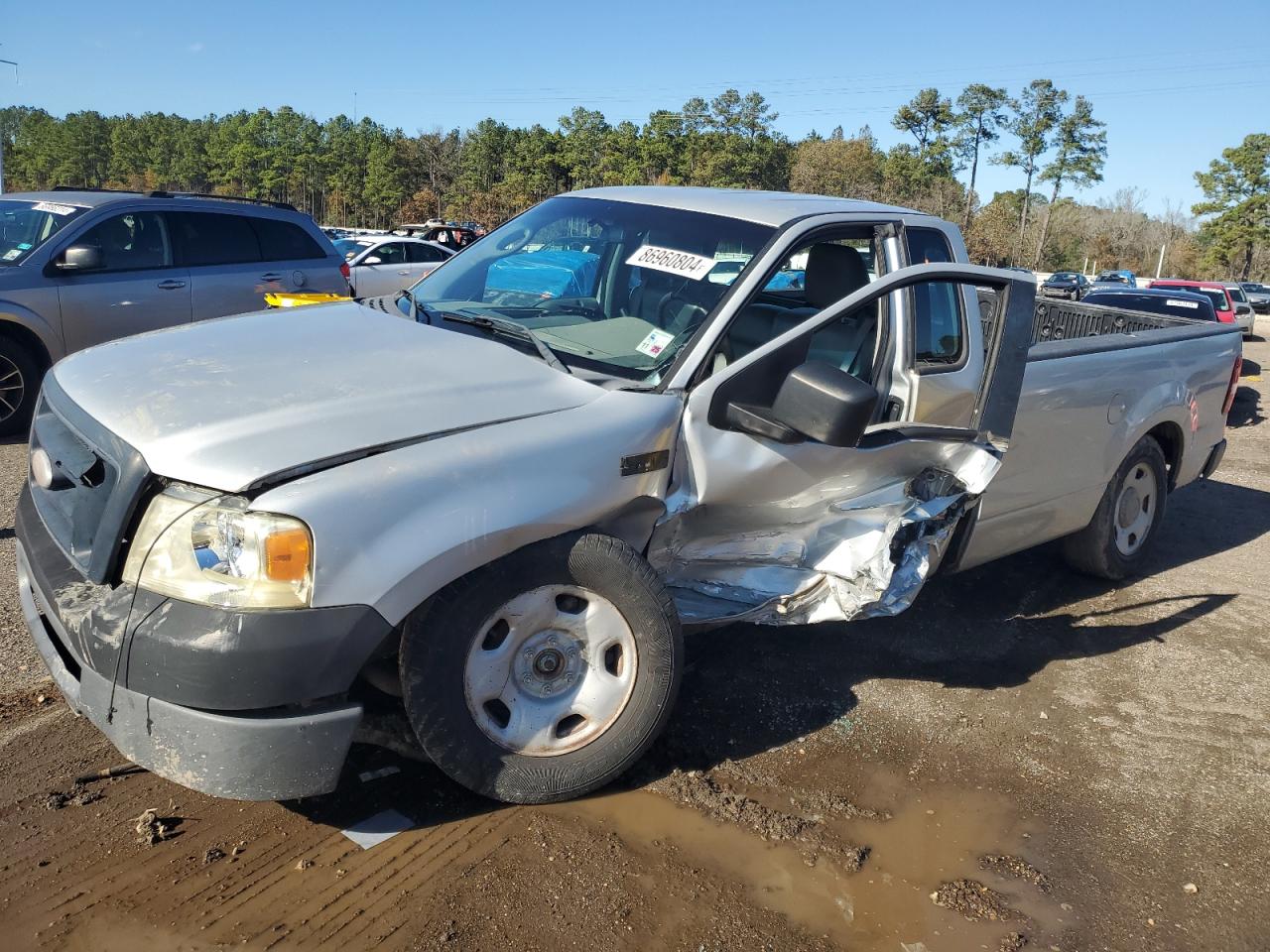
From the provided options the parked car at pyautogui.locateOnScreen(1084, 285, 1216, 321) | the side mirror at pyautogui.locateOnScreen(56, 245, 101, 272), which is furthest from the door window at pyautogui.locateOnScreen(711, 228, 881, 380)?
the parked car at pyautogui.locateOnScreen(1084, 285, 1216, 321)

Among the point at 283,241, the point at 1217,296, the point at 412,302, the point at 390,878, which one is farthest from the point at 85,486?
the point at 1217,296

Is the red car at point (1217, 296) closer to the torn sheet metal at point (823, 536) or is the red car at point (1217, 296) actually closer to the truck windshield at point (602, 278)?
the torn sheet metal at point (823, 536)

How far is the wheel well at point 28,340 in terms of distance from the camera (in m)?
7.43

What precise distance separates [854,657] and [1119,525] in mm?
2049

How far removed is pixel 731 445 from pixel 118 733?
201 centimetres

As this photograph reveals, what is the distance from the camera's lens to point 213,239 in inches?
338

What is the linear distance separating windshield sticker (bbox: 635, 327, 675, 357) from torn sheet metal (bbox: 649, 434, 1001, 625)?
49cm

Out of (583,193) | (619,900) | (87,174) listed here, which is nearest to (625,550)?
(619,900)

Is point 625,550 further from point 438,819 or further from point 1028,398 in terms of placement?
point 1028,398

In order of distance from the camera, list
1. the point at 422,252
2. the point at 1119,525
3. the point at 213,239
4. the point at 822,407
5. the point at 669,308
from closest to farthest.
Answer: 1. the point at 822,407
2. the point at 669,308
3. the point at 1119,525
4. the point at 213,239
5. the point at 422,252

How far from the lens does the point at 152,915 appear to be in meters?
2.57

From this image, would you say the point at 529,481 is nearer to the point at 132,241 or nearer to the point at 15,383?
the point at 15,383

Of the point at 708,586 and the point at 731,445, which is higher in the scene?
the point at 731,445

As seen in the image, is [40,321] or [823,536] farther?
[40,321]
